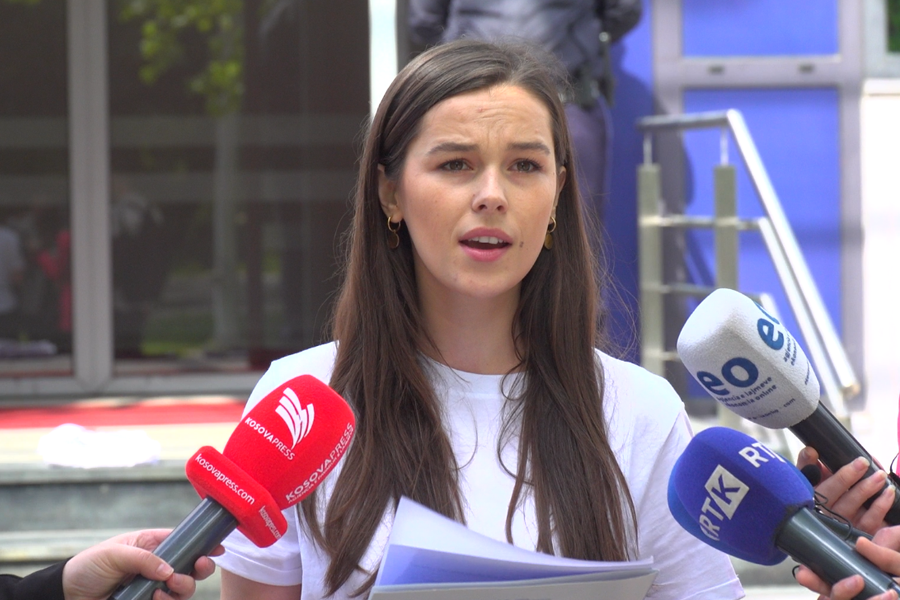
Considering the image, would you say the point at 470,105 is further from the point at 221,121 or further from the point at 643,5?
the point at 221,121

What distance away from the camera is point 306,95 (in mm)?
6707

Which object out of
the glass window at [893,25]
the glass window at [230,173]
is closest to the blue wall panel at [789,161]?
the glass window at [893,25]

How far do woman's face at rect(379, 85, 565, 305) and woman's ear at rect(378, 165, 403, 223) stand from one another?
0.07m

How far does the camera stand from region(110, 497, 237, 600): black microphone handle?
1.33 metres

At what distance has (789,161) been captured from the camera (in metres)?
5.37

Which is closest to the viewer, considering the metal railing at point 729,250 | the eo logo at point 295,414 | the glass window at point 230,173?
the eo logo at point 295,414

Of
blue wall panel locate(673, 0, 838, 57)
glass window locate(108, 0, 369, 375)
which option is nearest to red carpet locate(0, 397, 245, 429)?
glass window locate(108, 0, 369, 375)

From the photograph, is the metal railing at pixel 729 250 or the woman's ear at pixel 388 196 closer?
the woman's ear at pixel 388 196

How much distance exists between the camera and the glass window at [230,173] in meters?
6.39

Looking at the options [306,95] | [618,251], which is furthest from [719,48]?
[306,95]

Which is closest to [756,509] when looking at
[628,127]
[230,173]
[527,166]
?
[527,166]

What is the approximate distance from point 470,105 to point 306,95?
16.5 feet

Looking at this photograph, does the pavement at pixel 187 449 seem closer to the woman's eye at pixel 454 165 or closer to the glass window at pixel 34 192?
the glass window at pixel 34 192

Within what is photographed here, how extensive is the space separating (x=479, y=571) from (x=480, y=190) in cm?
68
